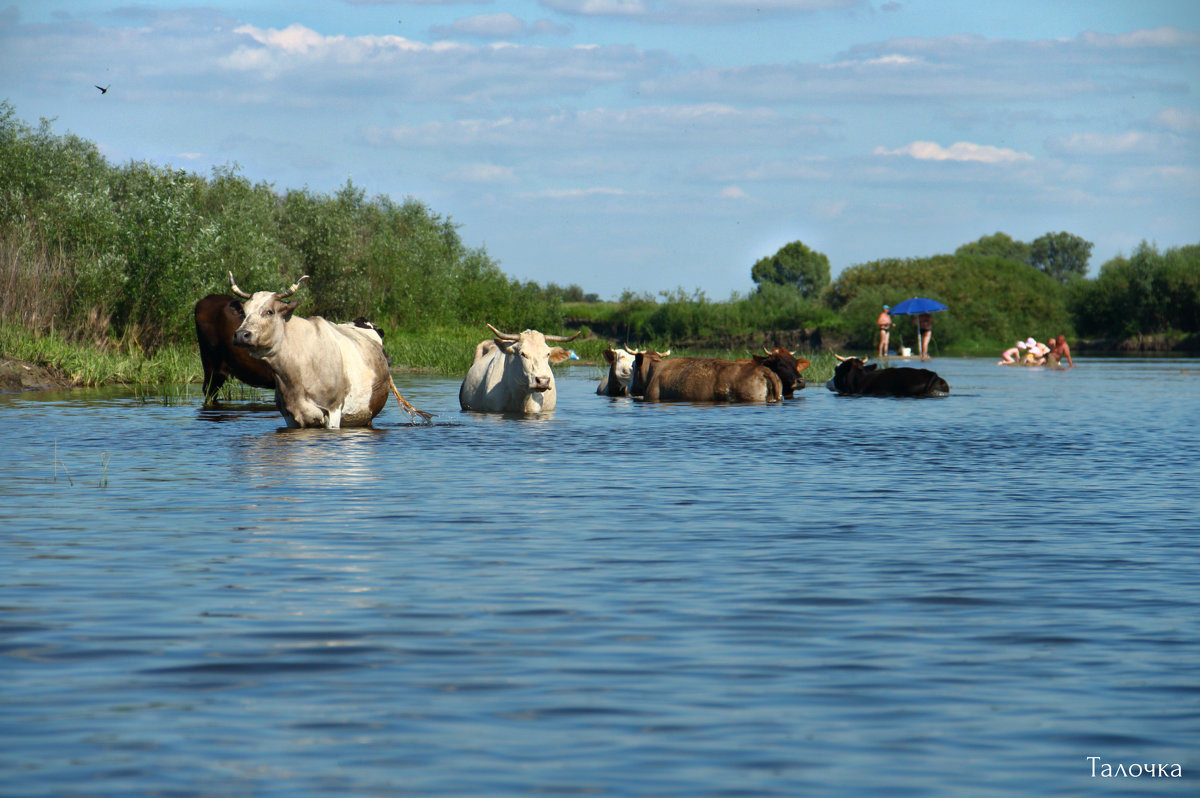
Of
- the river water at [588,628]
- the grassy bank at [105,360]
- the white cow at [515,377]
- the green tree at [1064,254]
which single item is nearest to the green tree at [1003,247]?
the green tree at [1064,254]

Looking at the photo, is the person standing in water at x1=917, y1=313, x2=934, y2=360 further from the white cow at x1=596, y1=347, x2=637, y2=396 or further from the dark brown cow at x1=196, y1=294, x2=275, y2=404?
the dark brown cow at x1=196, y1=294, x2=275, y2=404

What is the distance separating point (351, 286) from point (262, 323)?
3634cm

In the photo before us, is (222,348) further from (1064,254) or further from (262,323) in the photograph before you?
(1064,254)

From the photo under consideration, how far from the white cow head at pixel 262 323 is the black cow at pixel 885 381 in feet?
53.0

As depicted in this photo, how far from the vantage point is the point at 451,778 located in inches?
156

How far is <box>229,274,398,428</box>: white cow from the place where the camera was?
15.6 m

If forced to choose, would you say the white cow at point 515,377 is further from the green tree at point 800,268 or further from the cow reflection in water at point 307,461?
the green tree at point 800,268

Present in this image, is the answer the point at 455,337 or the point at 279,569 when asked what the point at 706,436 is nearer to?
the point at 279,569

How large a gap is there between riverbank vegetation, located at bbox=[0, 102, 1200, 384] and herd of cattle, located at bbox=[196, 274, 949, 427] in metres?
8.19

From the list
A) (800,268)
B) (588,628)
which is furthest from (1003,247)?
(588,628)

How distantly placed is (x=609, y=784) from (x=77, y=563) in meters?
4.58

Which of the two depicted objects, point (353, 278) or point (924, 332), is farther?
point (924, 332)

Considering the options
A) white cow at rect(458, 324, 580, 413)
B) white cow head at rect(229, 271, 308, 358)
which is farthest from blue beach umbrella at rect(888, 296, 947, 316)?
white cow head at rect(229, 271, 308, 358)

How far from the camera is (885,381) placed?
28859 millimetres
